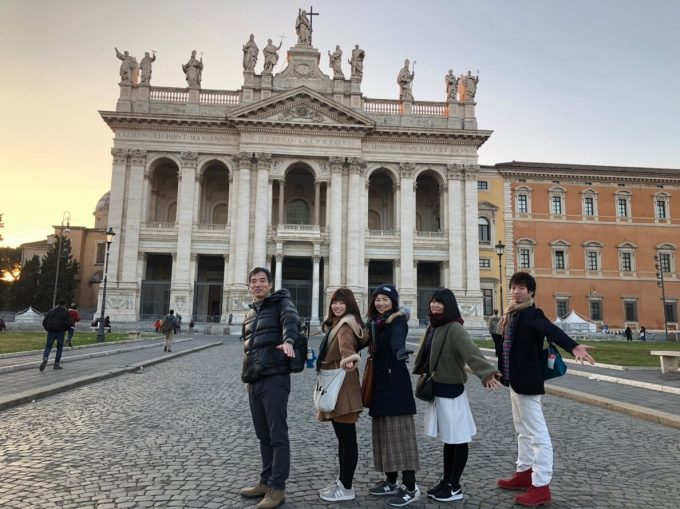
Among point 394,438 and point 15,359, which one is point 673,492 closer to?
point 394,438

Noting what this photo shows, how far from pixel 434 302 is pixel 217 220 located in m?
38.2

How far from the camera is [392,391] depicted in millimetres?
4109

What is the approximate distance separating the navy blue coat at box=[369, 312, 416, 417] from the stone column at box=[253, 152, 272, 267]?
32338mm

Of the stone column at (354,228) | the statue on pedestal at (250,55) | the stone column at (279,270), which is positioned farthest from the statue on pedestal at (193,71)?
the stone column at (279,270)

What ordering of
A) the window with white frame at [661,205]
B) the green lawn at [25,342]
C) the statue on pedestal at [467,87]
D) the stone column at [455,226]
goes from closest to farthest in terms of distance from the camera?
the green lawn at [25,342]
the stone column at [455,226]
the statue on pedestal at [467,87]
the window with white frame at [661,205]

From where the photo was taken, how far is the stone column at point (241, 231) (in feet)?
116

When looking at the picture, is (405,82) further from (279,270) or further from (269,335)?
(269,335)

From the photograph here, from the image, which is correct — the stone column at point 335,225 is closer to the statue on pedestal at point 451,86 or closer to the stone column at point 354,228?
the stone column at point 354,228

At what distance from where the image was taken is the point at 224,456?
211 inches

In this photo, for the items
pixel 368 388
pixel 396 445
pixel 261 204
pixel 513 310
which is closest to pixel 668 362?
pixel 513 310

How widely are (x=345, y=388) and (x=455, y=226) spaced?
35167 millimetres

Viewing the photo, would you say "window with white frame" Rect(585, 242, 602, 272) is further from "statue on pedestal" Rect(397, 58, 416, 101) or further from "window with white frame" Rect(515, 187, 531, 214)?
"statue on pedestal" Rect(397, 58, 416, 101)

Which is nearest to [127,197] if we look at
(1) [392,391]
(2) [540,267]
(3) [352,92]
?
(3) [352,92]

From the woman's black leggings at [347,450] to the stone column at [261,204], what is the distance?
32.4 meters
